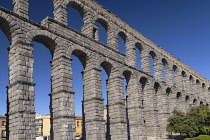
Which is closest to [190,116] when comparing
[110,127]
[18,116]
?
[110,127]

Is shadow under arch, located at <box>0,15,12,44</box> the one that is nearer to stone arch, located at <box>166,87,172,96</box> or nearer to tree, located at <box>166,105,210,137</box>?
tree, located at <box>166,105,210,137</box>

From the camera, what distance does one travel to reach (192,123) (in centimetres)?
2625

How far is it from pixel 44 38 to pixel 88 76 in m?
4.96

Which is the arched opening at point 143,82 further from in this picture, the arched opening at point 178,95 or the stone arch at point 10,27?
the stone arch at point 10,27

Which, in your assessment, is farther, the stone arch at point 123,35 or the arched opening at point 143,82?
the arched opening at point 143,82

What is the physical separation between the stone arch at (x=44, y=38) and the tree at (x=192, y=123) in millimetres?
15653

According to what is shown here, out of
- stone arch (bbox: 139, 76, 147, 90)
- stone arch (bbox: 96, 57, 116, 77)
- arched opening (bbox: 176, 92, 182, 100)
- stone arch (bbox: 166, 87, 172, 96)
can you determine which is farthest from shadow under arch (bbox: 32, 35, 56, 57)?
arched opening (bbox: 176, 92, 182, 100)

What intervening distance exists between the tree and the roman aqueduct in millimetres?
2509

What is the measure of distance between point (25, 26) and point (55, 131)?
7.58 metres

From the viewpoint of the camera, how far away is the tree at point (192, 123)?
26.1m

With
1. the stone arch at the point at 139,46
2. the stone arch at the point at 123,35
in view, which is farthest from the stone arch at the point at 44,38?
the stone arch at the point at 139,46

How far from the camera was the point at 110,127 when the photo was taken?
22.8 metres

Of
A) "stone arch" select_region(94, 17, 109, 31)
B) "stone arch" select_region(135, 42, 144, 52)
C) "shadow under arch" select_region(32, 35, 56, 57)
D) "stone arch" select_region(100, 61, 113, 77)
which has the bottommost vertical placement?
"stone arch" select_region(100, 61, 113, 77)

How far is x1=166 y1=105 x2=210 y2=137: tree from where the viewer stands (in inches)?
1029
